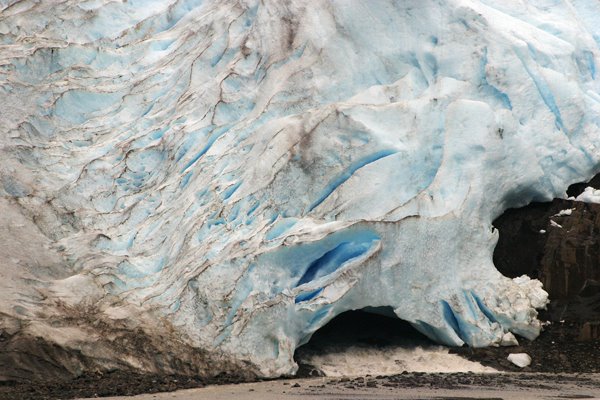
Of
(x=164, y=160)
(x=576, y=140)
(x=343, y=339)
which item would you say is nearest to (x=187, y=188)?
(x=164, y=160)

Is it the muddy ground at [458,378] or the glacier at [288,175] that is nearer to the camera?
the muddy ground at [458,378]

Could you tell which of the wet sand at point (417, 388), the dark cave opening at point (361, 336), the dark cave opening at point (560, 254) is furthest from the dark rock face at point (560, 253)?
the dark cave opening at point (361, 336)

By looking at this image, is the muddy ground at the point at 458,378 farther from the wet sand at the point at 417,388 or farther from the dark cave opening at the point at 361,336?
the dark cave opening at the point at 361,336

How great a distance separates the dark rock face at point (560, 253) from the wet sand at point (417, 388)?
108 centimetres

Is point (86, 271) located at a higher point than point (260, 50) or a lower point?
lower

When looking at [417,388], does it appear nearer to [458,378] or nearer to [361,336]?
[458,378]

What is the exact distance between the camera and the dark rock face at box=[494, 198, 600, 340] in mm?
10117

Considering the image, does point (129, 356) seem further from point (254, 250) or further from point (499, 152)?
point (499, 152)

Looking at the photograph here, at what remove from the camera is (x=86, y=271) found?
1116 centimetres

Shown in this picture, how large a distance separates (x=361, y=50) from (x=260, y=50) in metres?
1.53

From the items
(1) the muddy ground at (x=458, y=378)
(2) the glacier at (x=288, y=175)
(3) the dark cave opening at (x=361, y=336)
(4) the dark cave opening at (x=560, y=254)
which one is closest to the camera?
(1) the muddy ground at (x=458, y=378)

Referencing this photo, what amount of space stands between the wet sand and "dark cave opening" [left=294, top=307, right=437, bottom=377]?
74cm

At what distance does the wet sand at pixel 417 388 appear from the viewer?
801cm

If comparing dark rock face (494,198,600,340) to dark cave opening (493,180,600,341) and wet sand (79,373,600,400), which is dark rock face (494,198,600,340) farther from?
wet sand (79,373,600,400)
